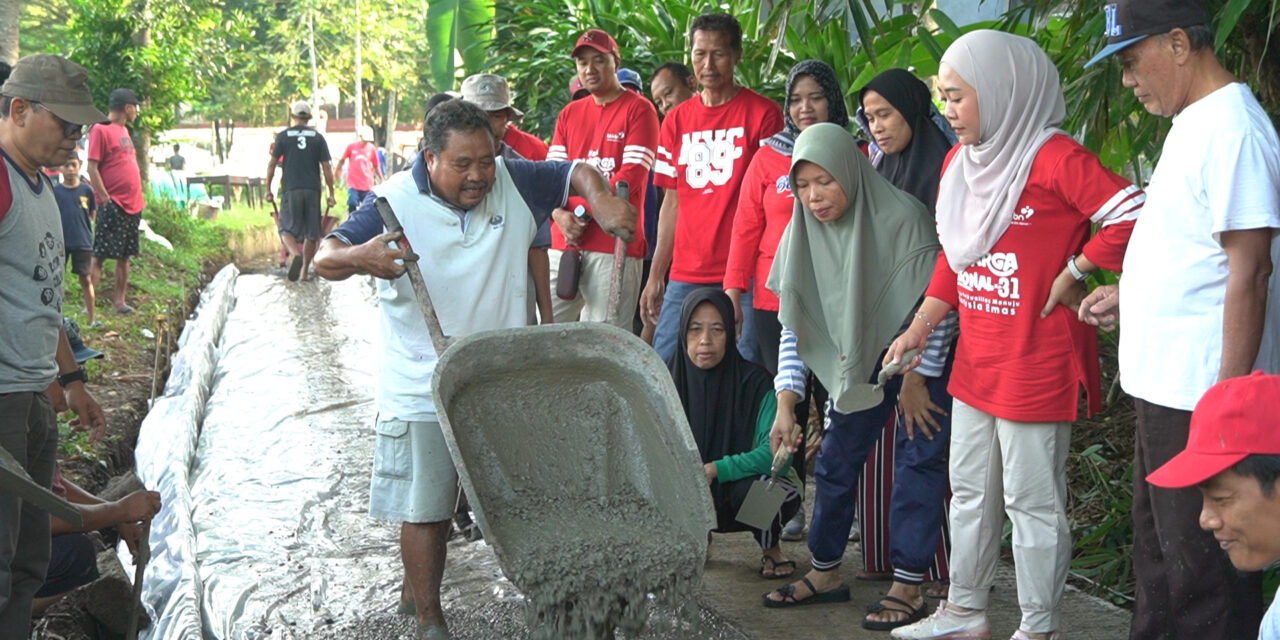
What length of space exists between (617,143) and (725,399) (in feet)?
6.28

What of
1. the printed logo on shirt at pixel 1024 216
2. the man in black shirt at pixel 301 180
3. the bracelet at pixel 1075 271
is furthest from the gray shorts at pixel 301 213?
the bracelet at pixel 1075 271

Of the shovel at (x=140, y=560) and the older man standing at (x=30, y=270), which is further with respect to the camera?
the shovel at (x=140, y=560)

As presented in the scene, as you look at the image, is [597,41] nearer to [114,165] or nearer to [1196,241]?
[1196,241]

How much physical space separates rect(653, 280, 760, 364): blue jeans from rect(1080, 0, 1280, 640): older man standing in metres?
1.94

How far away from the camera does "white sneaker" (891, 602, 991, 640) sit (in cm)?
349

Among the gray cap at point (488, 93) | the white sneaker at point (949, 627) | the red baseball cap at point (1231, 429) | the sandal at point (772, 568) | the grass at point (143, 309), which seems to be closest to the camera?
the red baseball cap at point (1231, 429)

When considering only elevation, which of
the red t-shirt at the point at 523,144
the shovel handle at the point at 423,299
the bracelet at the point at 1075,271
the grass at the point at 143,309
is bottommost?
the grass at the point at 143,309

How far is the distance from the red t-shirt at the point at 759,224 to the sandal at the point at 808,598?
1035 mm

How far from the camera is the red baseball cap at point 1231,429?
2045 mm

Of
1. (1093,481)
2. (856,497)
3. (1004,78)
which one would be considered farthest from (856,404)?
(1093,481)

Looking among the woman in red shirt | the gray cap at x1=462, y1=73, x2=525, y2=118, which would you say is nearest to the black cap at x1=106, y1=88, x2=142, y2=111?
the gray cap at x1=462, y1=73, x2=525, y2=118

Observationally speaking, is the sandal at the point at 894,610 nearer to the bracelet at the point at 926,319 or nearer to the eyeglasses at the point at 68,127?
the bracelet at the point at 926,319

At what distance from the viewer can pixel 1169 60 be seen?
2674 mm

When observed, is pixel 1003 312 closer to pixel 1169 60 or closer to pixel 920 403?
pixel 920 403
